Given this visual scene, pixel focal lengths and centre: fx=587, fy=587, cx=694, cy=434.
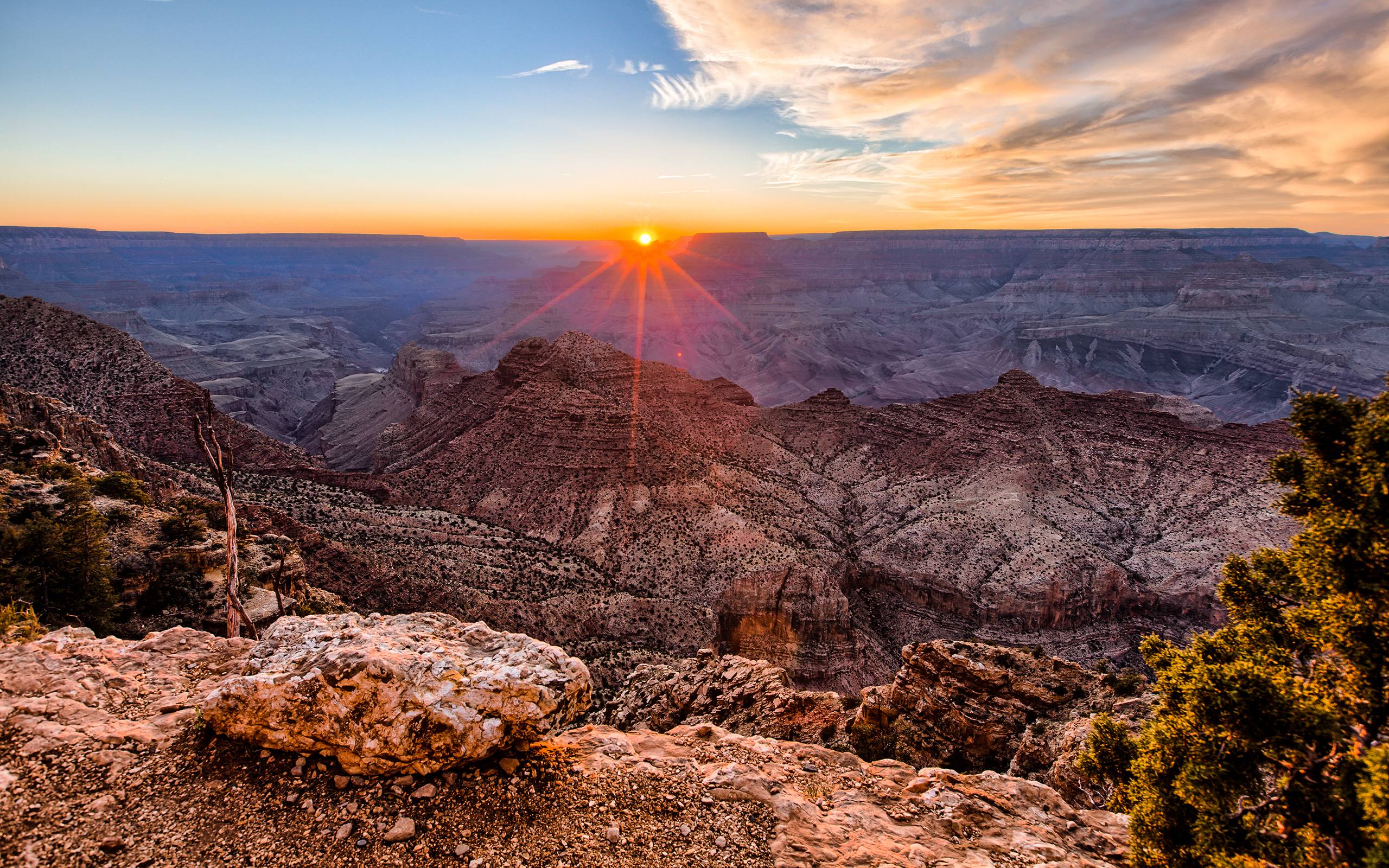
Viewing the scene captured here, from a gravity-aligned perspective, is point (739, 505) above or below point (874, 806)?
below

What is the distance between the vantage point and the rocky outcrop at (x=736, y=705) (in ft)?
57.3

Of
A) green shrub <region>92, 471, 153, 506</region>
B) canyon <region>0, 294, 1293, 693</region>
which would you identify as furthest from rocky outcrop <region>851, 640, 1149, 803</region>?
green shrub <region>92, 471, 153, 506</region>

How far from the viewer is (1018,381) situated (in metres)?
70.7

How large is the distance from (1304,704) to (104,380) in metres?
77.0

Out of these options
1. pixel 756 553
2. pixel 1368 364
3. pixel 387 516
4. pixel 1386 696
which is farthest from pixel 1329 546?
pixel 1368 364

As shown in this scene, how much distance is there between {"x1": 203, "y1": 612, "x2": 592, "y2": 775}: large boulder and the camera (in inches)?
322

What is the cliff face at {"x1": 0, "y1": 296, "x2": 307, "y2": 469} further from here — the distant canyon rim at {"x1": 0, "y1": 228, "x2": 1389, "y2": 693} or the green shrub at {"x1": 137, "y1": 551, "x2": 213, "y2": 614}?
the green shrub at {"x1": 137, "y1": 551, "x2": 213, "y2": 614}

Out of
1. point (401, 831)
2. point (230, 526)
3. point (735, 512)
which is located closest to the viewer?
point (401, 831)

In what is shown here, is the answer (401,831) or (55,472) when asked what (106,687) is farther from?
(55,472)

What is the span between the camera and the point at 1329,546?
6.98 metres

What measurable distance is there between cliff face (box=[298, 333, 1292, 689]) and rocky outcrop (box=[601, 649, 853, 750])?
17236mm

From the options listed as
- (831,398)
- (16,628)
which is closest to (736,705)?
(16,628)

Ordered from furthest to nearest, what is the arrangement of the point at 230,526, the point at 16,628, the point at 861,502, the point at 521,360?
1. the point at 521,360
2. the point at 861,502
3. the point at 230,526
4. the point at 16,628

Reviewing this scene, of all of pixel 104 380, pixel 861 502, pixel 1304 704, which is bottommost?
pixel 861 502
